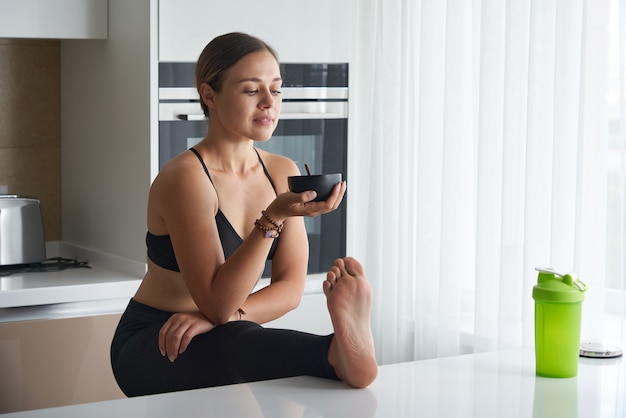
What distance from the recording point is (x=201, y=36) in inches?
116

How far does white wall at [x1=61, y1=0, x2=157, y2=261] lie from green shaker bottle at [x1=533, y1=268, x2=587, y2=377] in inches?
59.0

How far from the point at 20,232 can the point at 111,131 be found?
1.42ft

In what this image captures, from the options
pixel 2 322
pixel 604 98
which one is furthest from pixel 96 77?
pixel 604 98

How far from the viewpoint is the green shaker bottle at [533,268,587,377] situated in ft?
5.57

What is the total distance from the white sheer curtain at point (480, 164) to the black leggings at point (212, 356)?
107cm

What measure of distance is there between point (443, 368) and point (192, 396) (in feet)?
1.61

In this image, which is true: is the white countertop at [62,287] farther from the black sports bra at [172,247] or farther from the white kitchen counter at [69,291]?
the black sports bra at [172,247]

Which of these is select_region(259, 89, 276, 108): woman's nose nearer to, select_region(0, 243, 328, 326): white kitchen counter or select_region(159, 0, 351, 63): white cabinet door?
select_region(159, 0, 351, 63): white cabinet door

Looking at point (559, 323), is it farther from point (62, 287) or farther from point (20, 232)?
point (20, 232)

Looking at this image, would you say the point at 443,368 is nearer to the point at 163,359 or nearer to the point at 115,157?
the point at 163,359

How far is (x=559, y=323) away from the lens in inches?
67.1

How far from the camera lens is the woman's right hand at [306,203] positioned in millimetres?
1810

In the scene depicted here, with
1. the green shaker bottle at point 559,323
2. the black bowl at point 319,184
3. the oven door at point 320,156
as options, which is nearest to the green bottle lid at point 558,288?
the green shaker bottle at point 559,323

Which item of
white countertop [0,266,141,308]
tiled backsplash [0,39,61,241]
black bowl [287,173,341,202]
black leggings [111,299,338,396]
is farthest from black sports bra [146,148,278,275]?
tiled backsplash [0,39,61,241]
